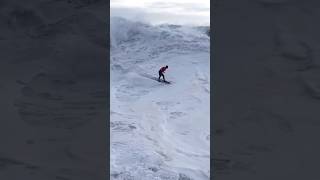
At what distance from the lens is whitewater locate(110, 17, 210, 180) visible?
223 inches

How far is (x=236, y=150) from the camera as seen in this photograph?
2.13 meters

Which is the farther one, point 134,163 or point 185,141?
point 185,141

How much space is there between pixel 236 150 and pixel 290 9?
698mm

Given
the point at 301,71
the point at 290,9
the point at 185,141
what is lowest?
the point at 185,141

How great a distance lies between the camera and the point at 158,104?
8164 mm

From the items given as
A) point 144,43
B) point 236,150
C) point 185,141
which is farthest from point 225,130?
point 144,43

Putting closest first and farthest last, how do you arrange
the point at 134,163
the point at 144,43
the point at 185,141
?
the point at 134,163 → the point at 185,141 → the point at 144,43

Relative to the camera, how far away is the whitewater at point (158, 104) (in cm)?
567

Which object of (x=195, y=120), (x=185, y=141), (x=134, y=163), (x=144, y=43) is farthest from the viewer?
(x=144, y=43)

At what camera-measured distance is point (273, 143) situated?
2121 mm
